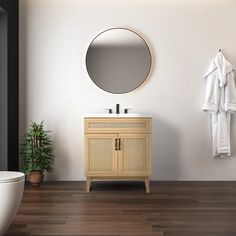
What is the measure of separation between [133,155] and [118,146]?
0.63 feet

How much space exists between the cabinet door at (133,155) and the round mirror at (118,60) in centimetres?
83

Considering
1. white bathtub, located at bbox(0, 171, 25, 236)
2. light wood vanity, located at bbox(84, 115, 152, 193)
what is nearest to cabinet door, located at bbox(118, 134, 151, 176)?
light wood vanity, located at bbox(84, 115, 152, 193)

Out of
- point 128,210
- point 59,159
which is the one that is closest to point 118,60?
point 59,159

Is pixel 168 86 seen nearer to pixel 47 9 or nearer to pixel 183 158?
pixel 183 158

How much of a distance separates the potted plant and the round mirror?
944 mm

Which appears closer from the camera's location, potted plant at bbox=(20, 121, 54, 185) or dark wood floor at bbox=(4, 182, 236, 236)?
dark wood floor at bbox=(4, 182, 236, 236)

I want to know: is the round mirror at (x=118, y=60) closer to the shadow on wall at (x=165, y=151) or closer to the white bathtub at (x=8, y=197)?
the shadow on wall at (x=165, y=151)

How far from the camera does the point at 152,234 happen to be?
114 inches

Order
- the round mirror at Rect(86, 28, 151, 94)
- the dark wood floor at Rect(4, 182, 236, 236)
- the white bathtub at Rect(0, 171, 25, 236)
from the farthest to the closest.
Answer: the round mirror at Rect(86, 28, 151, 94), the dark wood floor at Rect(4, 182, 236, 236), the white bathtub at Rect(0, 171, 25, 236)

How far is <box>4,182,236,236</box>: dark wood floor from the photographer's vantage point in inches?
119

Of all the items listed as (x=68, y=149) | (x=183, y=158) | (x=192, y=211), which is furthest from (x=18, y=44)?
(x=192, y=211)

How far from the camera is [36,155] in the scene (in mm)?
4652

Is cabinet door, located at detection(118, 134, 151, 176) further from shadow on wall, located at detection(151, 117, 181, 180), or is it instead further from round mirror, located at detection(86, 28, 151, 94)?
round mirror, located at detection(86, 28, 151, 94)

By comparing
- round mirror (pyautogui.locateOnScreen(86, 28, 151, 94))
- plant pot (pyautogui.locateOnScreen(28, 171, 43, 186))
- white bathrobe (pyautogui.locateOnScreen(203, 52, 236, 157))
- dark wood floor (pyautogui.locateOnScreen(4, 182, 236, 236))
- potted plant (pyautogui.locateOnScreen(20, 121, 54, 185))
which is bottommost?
dark wood floor (pyautogui.locateOnScreen(4, 182, 236, 236))
